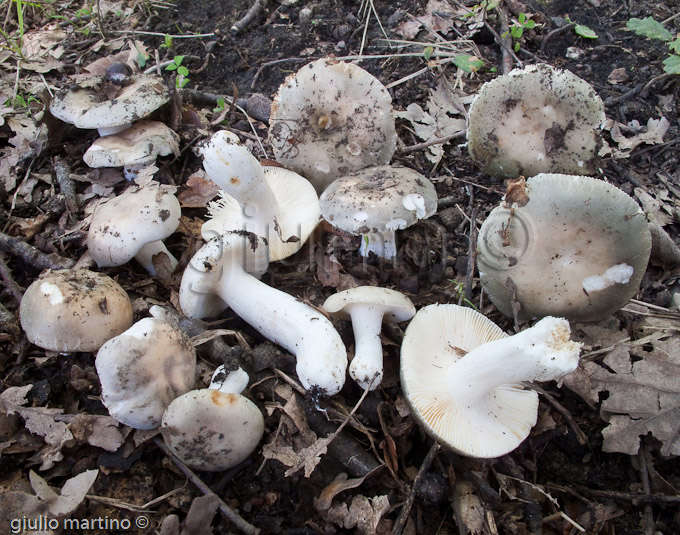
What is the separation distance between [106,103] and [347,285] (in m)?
2.28

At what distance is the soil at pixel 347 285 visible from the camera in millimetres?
2406

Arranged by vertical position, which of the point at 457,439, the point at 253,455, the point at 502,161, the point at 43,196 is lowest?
the point at 253,455

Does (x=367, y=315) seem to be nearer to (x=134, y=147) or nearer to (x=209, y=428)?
(x=209, y=428)

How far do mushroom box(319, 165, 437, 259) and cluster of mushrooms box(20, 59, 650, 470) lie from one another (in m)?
0.01

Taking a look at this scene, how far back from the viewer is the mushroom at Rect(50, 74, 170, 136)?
3480 mm

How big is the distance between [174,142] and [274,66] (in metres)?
1.43

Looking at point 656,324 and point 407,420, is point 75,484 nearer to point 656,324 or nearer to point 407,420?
point 407,420

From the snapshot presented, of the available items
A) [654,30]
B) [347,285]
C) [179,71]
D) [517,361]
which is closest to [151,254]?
[347,285]

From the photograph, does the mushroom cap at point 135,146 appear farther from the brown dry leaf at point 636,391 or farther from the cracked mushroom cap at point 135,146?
the brown dry leaf at point 636,391

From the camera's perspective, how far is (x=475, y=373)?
2395 mm

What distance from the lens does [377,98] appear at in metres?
3.34

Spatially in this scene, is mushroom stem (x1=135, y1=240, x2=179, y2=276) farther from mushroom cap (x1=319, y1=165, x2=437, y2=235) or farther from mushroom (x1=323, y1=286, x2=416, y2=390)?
mushroom (x1=323, y1=286, x2=416, y2=390)

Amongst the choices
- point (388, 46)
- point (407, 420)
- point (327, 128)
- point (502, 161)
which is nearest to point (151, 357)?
point (407, 420)

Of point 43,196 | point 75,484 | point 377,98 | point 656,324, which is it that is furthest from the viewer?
point 43,196
